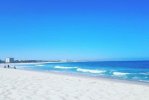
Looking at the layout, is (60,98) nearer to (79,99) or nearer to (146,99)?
(79,99)

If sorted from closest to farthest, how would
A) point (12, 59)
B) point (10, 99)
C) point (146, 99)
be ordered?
point (10, 99) < point (146, 99) < point (12, 59)

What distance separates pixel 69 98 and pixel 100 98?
3.12 ft

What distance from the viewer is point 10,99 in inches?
268

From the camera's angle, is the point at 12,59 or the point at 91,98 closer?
the point at 91,98

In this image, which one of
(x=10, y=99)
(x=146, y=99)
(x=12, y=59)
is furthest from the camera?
(x=12, y=59)

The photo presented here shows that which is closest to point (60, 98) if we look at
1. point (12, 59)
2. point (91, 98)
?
point (91, 98)

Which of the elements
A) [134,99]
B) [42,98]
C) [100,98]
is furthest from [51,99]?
[134,99]

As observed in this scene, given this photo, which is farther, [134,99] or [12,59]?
[12,59]

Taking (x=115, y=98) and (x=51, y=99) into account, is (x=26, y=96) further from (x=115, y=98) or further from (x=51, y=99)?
(x=115, y=98)

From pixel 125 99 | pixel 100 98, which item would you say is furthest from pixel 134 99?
pixel 100 98

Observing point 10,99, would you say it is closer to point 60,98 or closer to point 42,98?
point 42,98

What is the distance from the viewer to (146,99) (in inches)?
287

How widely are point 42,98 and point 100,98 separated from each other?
175 centimetres

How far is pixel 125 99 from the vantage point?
719 cm
